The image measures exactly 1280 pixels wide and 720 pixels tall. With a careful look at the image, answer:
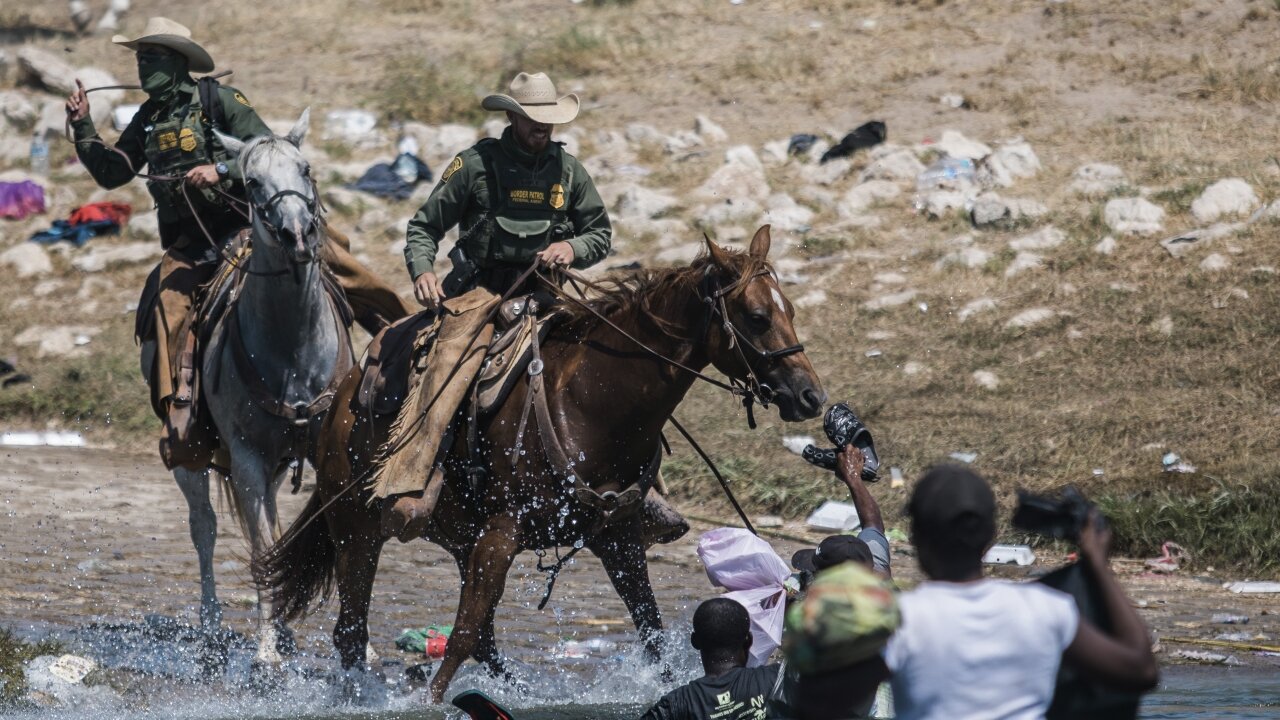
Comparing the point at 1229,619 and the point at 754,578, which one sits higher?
the point at 754,578

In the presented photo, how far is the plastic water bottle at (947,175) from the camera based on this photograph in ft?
46.6

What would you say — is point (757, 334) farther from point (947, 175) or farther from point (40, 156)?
point (40, 156)

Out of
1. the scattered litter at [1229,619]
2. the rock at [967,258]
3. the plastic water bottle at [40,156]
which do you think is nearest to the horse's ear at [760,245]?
the scattered litter at [1229,619]

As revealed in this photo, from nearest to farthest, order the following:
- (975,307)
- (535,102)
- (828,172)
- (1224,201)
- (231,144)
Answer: (535,102) < (231,144) < (975,307) < (1224,201) < (828,172)

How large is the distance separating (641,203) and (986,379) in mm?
4507

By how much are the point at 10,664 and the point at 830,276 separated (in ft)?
25.0

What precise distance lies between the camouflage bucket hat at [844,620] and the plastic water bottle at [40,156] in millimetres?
15984

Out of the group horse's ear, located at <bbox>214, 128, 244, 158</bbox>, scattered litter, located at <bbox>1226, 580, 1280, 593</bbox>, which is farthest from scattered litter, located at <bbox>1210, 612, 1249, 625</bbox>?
horse's ear, located at <bbox>214, 128, 244, 158</bbox>

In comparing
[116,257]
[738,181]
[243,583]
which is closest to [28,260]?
[116,257]

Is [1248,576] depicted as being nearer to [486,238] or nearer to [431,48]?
[486,238]

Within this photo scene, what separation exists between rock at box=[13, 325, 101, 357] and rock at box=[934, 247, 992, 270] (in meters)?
7.10

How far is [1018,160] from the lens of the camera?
1430 cm

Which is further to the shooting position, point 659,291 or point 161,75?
point 161,75

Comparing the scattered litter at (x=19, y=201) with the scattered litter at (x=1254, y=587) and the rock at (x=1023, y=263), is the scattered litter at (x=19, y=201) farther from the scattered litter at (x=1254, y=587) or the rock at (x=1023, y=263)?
the scattered litter at (x=1254, y=587)
